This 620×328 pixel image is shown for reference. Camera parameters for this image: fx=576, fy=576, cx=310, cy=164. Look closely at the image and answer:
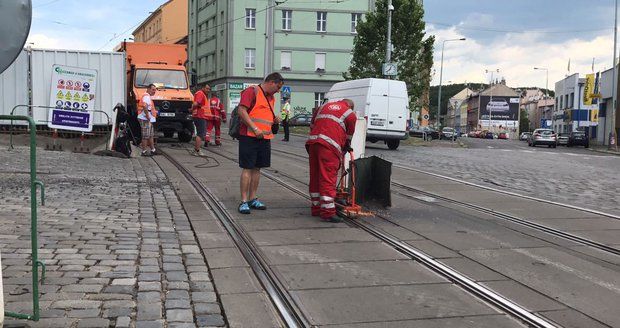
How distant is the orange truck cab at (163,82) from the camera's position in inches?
728

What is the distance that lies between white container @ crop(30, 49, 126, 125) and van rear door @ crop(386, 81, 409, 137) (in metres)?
10.4

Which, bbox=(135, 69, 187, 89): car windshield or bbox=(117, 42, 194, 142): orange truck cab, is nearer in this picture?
bbox=(117, 42, 194, 142): orange truck cab

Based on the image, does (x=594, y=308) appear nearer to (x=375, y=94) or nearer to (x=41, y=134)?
(x=41, y=134)

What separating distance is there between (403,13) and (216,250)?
36075mm

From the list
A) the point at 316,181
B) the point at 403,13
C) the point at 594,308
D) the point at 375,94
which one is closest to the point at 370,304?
the point at 594,308

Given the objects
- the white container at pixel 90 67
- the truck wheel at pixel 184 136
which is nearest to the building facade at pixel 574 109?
the truck wheel at pixel 184 136

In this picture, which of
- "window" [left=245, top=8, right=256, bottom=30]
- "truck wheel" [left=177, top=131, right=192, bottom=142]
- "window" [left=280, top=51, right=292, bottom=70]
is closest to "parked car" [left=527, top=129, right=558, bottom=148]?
"window" [left=280, top=51, right=292, bottom=70]

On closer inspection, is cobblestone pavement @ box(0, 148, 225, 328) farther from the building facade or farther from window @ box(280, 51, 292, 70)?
the building facade

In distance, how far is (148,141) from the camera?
50.3 feet

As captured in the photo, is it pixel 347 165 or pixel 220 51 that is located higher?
pixel 220 51

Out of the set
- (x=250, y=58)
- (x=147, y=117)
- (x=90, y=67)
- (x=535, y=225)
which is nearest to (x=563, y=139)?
(x=250, y=58)

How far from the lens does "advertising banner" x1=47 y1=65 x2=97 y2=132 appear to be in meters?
15.5

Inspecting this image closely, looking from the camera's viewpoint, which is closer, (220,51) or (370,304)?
(370,304)

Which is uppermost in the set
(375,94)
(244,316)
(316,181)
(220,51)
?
(220,51)
